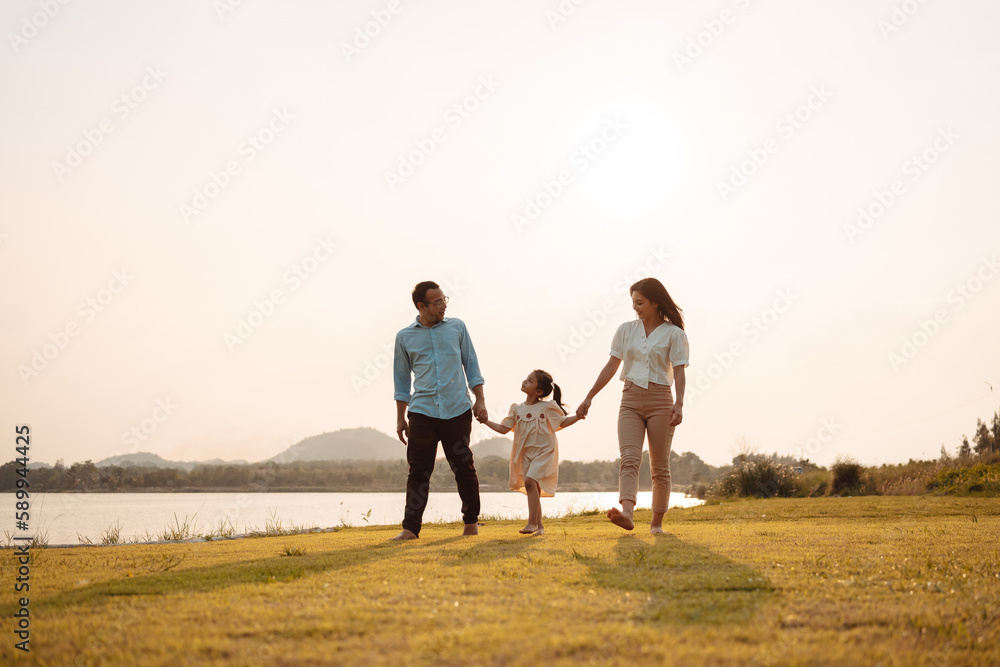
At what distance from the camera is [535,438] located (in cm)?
693

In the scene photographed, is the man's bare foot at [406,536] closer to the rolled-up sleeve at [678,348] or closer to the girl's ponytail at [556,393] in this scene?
the girl's ponytail at [556,393]

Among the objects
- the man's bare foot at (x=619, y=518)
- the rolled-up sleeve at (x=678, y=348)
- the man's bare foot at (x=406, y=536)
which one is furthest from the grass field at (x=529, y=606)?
the rolled-up sleeve at (x=678, y=348)

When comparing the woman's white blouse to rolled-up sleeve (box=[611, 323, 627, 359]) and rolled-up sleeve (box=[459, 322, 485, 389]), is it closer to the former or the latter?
rolled-up sleeve (box=[611, 323, 627, 359])

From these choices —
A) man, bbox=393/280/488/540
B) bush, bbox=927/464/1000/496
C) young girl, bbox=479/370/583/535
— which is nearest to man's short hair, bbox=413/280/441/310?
man, bbox=393/280/488/540

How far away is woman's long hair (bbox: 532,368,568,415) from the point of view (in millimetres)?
7020

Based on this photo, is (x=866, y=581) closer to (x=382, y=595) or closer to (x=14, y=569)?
(x=382, y=595)

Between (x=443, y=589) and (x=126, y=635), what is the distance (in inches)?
50.6

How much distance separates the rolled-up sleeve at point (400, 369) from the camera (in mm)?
6945

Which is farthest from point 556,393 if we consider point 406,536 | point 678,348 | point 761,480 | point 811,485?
point 811,485

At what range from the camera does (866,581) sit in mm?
3318

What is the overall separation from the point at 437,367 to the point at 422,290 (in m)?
0.76

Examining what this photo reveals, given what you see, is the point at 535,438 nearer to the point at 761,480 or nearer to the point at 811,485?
the point at 761,480

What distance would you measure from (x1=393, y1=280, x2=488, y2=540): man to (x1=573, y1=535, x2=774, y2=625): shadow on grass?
91.3 inches

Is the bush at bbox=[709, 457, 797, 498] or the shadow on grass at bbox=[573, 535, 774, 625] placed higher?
the shadow on grass at bbox=[573, 535, 774, 625]
